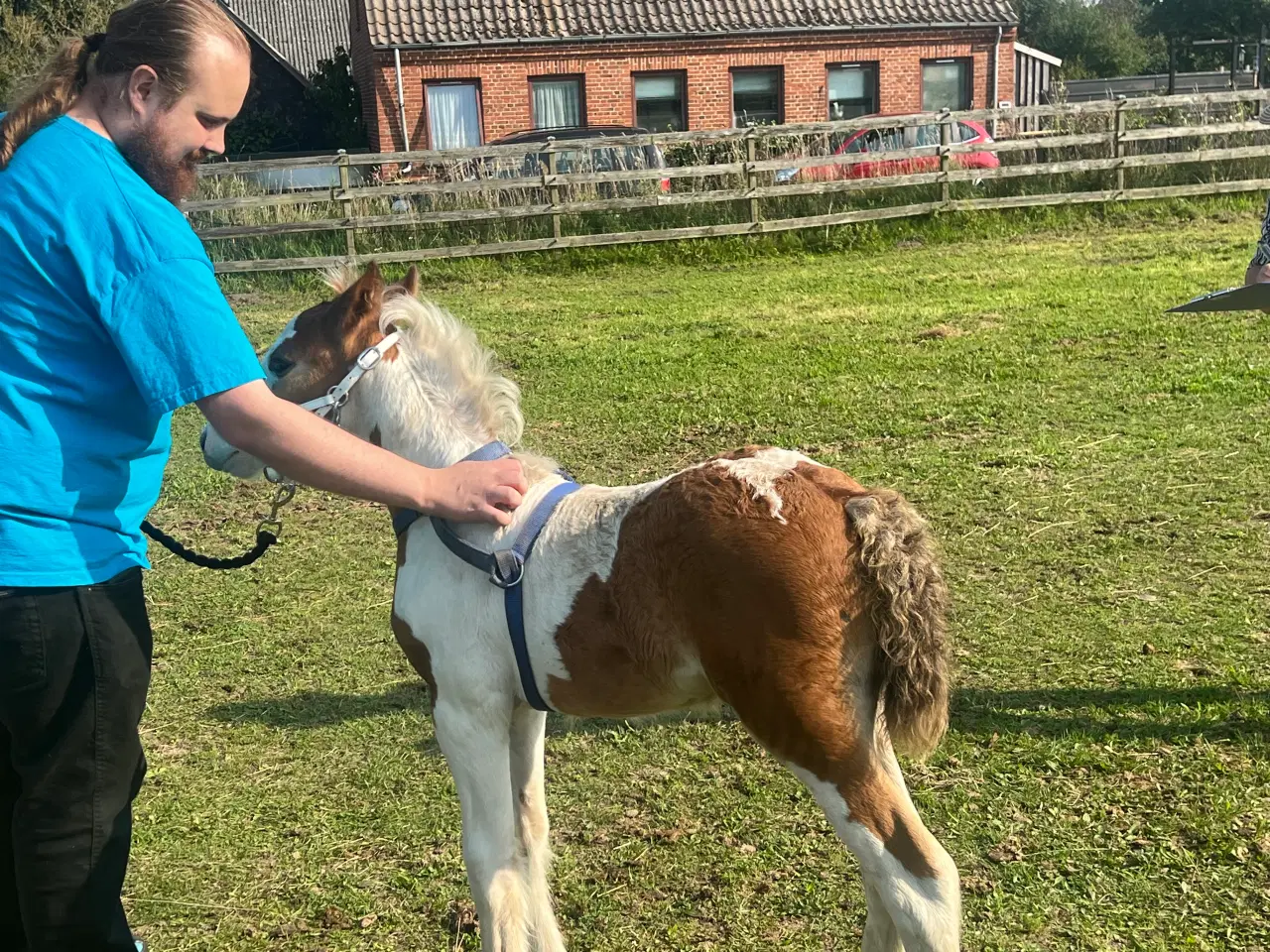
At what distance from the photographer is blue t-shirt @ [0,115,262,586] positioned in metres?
1.93

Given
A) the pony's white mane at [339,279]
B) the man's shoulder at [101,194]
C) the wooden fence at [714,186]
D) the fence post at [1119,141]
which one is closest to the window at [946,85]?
the wooden fence at [714,186]

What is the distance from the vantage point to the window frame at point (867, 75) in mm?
25438

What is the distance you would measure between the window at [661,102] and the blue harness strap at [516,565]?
916 inches

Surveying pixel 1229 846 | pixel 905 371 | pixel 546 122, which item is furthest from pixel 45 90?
pixel 546 122

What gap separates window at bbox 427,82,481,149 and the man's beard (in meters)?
22.8

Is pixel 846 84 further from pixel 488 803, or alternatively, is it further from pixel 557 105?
pixel 488 803

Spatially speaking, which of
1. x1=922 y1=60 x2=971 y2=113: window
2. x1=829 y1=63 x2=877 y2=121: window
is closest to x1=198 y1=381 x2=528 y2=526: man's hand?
x1=829 y1=63 x2=877 y2=121: window

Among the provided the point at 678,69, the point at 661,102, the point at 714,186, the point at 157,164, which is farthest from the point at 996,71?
the point at 157,164

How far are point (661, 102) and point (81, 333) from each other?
80.5ft

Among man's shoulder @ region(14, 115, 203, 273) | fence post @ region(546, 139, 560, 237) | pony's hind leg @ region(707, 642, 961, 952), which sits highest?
fence post @ region(546, 139, 560, 237)

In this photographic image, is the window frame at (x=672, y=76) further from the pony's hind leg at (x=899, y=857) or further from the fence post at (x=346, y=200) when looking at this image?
the pony's hind leg at (x=899, y=857)

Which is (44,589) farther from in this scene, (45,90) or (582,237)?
(582,237)

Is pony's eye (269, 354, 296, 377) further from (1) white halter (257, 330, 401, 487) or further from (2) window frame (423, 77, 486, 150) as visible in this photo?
(2) window frame (423, 77, 486, 150)

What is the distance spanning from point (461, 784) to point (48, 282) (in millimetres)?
1491
